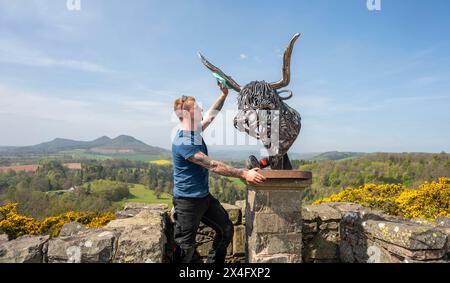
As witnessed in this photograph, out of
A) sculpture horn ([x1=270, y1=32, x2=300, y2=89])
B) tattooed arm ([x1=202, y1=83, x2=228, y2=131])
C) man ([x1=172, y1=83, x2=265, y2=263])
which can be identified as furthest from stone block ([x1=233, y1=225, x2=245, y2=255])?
sculpture horn ([x1=270, y1=32, x2=300, y2=89])

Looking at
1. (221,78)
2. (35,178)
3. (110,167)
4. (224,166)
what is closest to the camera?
(224,166)

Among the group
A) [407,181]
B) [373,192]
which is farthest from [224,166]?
[407,181]

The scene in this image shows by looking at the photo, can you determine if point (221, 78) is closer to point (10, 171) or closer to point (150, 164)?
point (10, 171)

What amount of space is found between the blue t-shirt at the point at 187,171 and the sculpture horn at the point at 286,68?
122 cm

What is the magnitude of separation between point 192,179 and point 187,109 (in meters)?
0.82

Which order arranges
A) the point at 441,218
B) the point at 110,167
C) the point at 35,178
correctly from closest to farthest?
1. the point at 441,218
2. the point at 35,178
3. the point at 110,167

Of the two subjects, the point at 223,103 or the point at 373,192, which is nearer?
the point at 223,103

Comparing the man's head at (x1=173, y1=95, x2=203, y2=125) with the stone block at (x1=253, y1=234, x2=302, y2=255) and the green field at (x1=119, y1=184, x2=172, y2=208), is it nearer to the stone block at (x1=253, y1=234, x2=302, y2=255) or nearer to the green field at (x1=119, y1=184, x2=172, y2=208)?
the stone block at (x1=253, y1=234, x2=302, y2=255)

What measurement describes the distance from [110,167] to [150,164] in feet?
35.0

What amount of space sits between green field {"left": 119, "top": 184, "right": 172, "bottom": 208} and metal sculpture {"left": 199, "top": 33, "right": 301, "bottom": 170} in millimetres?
30570

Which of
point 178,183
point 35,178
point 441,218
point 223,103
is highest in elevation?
point 223,103

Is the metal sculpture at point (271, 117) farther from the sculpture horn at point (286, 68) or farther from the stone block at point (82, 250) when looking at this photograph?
the stone block at point (82, 250)

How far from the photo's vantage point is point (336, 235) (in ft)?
15.4

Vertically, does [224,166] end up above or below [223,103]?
below
